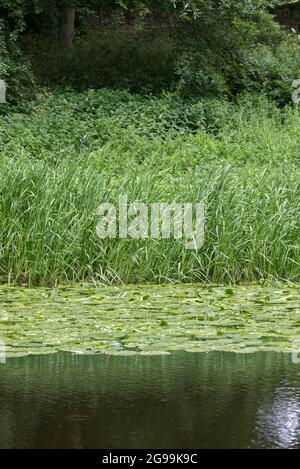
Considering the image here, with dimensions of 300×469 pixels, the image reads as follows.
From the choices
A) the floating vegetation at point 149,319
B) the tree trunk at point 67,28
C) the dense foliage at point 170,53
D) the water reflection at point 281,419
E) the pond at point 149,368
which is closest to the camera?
the water reflection at point 281,419

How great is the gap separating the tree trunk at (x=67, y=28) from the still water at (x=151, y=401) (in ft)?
44.6

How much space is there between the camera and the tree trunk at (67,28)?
18228mm

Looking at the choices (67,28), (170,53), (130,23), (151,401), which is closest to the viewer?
(151,401)

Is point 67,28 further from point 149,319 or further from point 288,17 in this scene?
point 149,319

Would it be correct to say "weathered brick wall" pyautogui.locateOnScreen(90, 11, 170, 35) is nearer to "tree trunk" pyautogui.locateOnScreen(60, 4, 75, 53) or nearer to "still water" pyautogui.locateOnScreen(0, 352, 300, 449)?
"tree trunk" pyautogui.locateOnScreen(60, 4, 75, 53)

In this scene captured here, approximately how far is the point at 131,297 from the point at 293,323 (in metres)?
1.51

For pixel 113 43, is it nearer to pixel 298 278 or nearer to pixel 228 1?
pixel 228 1

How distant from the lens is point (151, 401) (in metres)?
4.69

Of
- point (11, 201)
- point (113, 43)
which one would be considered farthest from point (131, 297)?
point (113, 43)

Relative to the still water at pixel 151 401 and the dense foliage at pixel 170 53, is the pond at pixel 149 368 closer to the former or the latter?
the still water at pixel 151 401

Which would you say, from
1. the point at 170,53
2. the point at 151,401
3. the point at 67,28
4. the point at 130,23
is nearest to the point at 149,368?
the point at 151,401

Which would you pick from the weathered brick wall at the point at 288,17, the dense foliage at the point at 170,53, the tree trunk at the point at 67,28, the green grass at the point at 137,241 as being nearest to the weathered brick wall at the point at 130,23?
the dense foliage at the point at 170,53

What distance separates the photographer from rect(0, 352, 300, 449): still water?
13.3ft

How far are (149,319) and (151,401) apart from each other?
72.6 inches
